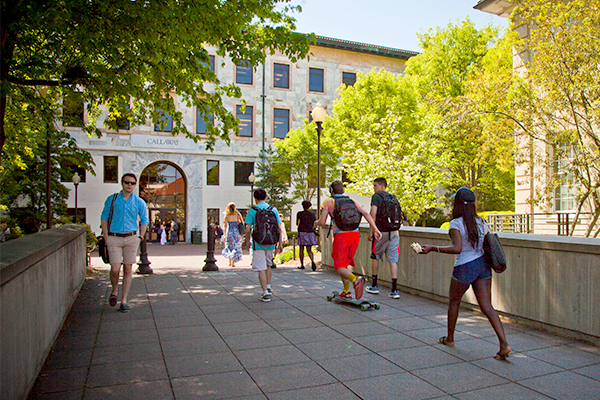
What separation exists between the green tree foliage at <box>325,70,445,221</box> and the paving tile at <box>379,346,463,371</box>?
20.3 metres

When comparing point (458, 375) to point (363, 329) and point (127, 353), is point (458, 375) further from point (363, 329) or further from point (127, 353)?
point (127, 353)

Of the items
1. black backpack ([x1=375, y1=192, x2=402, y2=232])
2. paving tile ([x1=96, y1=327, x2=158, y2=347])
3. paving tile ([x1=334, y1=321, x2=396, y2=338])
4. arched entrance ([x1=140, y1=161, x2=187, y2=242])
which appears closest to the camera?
paving tile ([x1=96, y1=327, x2=158, y2=347])

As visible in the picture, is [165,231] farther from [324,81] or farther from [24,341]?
[24,341]

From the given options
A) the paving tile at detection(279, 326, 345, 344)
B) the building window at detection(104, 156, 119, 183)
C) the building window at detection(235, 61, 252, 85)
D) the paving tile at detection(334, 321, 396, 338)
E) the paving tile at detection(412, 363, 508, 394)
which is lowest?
Answer: the paving tile at detection(279, 326, 345, 344)

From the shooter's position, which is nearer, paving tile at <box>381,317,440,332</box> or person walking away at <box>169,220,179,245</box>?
paving tile at <box>381,317,440,332</box>

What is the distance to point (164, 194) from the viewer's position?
34469 millimetres

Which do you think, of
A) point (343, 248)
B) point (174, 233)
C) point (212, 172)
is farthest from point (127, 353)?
point (212, 172)

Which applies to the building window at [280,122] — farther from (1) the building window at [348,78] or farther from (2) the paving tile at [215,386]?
(2) the paving tile at [215,386]

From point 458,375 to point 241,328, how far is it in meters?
2.83

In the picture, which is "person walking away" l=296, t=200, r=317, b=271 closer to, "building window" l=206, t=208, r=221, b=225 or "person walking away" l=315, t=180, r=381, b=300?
"person walking away" l=315, t=180, r=381, b=300

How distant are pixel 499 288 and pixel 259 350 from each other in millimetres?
3460

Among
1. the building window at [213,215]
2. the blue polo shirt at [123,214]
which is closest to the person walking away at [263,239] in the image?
the blue polo shirt at [123,214]

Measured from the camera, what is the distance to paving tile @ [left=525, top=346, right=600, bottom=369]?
457 centimetres

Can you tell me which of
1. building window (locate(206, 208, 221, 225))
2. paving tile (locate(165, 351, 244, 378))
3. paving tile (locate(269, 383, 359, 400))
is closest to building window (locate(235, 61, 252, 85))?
building window (locate(206, 208, 221, 225))
